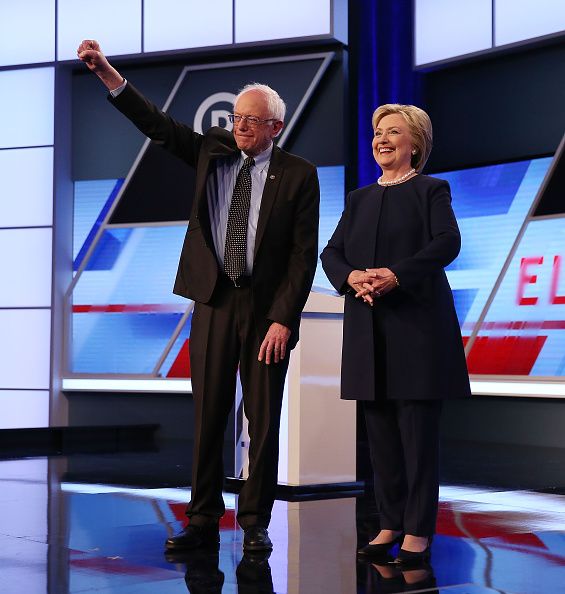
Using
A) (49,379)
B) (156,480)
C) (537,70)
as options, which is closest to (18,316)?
(49,379)

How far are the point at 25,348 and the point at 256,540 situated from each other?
5787 millimetres

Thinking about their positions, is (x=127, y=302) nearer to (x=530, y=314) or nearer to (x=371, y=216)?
(x=530, y=314)

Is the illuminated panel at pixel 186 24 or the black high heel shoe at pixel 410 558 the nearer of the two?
the black high heel shoe at pixel 410 558

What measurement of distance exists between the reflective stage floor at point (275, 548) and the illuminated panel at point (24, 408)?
12.2 feet

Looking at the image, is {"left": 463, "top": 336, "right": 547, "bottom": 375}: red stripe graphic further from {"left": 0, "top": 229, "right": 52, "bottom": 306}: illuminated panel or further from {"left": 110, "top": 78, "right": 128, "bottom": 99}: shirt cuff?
{"left": 110, "top": 78, "right": 128, "bottom": 99}: shirt cuff

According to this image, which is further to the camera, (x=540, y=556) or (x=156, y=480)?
(x=156, y=480)

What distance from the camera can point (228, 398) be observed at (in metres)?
3.03

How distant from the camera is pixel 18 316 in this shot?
8.31 m

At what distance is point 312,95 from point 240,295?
491cm

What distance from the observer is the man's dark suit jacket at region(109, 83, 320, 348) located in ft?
9.70

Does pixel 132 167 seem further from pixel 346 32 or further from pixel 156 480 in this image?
pixel 156 480

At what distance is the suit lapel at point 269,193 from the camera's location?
9.67 feet

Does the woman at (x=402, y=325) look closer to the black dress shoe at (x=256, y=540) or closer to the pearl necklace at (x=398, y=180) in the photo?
the pearl necklace at (x=398, y=180)

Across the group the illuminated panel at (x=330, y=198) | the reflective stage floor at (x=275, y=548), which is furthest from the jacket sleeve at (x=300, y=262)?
the illuminated panel at (x=330, y=198)
